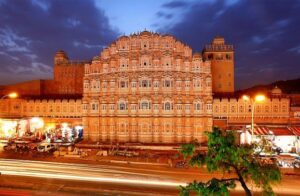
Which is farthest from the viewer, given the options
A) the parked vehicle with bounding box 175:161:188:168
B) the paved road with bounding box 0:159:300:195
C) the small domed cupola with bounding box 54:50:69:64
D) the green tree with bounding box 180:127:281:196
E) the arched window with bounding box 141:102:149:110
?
the small domed cupola with bounding box 54:50:69:64

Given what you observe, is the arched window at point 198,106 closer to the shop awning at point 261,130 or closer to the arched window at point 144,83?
the arched window at point 144,83

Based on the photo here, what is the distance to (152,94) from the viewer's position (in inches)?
1885

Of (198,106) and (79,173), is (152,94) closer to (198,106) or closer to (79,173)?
(198,106)

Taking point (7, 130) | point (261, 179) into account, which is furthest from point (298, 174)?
point (7, 130)

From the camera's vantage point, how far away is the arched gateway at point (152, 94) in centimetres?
4762

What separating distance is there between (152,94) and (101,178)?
21154mm

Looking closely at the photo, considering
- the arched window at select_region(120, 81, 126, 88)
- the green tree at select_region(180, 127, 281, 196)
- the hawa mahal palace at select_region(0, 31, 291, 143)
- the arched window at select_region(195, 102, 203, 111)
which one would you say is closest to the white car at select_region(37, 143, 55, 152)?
the hawa mahal palace at select_region(0, 31, 291, 143)

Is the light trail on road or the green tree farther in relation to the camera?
the light trail on road

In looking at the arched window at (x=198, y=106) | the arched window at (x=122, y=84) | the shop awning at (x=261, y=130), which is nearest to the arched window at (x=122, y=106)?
the arched window at (x=122, y=84)

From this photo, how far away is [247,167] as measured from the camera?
13.5m

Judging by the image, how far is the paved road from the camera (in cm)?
2577

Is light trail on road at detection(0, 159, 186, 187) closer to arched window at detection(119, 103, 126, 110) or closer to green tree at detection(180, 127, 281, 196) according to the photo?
green tree at detection(180, 127, 281, 196)

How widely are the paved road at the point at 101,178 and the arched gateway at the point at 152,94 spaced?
1372 centimetres

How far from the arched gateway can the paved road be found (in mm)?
13718
